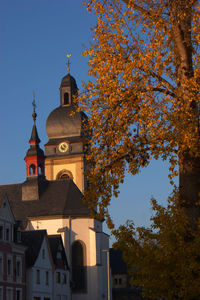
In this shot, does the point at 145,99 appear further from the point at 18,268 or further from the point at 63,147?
the point at 63,147

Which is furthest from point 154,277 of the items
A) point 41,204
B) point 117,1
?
point 41,204

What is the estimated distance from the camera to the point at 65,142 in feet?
269

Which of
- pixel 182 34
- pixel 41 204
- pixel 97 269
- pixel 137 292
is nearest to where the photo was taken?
pixel 182 34

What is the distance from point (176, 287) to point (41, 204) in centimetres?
5532

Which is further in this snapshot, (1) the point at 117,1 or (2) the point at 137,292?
(2) the point at 137,292

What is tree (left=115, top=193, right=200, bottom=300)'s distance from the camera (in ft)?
45.5

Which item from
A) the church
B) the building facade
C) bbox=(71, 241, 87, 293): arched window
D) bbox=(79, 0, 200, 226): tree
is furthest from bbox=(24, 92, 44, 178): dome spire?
bbox=(79, 0, 200, 226): tree

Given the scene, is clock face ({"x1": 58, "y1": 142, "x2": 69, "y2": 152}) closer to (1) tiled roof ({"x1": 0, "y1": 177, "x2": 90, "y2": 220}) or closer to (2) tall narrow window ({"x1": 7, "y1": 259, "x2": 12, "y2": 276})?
(1) tiled roof ({"x1": 0, "y1": 177, "x2": 90, "y2": 220})

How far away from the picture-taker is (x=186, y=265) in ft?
45.8

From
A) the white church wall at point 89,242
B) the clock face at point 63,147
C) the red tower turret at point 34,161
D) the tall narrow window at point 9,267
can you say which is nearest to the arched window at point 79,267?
the white church wall at point 89,242

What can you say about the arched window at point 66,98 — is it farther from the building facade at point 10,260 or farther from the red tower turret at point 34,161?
the building facade at point 10,260

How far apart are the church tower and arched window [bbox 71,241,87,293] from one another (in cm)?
1333

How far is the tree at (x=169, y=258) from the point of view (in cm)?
1387

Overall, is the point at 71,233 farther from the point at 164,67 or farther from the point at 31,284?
the point at 164,67
